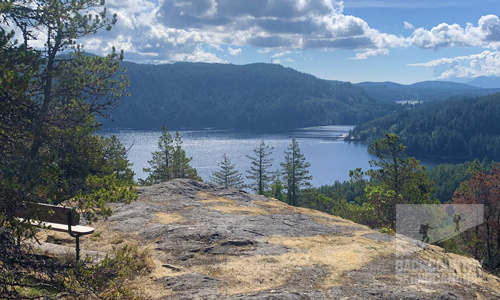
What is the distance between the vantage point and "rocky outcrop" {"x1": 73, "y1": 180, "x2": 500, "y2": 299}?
858cm

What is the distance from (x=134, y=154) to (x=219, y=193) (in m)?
115

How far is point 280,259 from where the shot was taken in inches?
422

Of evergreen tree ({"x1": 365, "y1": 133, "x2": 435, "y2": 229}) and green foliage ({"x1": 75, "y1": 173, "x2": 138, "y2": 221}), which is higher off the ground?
green foliage ({"x1": 75, "y1": 173, "x2": 138, "y2": 221})

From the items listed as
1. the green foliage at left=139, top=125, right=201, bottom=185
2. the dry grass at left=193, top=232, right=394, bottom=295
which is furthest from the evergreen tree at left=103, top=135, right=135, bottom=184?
the green foliage at left=139, top=125, right=201, bottom=185

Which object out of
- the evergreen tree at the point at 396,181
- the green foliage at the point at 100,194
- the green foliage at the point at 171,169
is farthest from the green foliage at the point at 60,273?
the green foliage at the point at 171,169

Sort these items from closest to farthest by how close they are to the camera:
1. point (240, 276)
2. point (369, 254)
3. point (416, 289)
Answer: point (416, 289) → point (240, 276) → point (369, 254)

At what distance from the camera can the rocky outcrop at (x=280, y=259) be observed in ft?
28.1

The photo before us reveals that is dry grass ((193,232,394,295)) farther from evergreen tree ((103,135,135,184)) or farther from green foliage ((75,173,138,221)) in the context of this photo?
evergreen tree ((103,135,135,184))

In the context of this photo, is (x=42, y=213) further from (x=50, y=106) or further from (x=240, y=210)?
(x=240, y=210)

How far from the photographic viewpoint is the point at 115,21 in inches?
750

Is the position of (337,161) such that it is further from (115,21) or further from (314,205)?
(115,21)

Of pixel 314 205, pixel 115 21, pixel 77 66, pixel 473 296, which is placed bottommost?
pixel 314 205

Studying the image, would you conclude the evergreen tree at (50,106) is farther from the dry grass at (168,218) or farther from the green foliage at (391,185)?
the green foliage at (391,185)

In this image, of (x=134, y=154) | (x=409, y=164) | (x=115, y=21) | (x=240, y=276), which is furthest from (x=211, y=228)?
(x=134, y=154)
